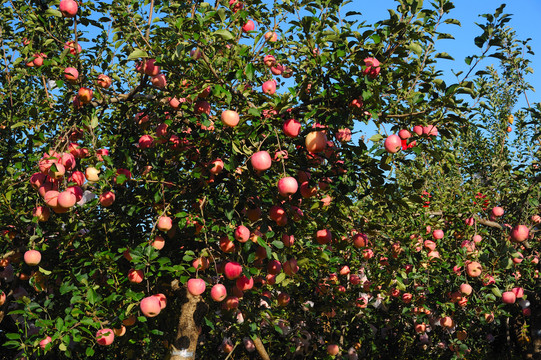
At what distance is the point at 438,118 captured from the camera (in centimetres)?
313

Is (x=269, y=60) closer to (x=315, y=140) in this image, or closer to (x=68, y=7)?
(x=315, y=140)

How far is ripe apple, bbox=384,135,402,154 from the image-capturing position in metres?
3.11

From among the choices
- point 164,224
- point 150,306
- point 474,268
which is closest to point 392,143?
point 164,224

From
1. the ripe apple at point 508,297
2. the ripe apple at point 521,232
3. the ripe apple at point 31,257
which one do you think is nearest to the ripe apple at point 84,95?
the ripe apple at point 31,257

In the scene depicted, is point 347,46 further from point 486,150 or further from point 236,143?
point 486,150

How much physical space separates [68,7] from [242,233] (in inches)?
82.0

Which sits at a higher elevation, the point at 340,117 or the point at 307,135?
the point at 340,117

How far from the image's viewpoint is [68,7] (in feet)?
10.9

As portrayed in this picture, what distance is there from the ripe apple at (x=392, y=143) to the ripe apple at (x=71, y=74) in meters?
2.26

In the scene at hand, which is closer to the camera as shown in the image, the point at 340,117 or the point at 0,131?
the point at 340,117

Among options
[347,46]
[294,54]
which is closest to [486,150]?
[294,54]

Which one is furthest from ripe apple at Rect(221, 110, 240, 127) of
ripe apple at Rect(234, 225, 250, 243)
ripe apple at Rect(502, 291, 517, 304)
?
ripe apple at Rect(502, 291, 517, 304)

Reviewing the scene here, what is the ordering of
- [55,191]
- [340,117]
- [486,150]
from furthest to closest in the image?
1. [486,150]
2. [55,191]
3. [340,117]

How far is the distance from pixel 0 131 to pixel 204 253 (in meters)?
3.54
